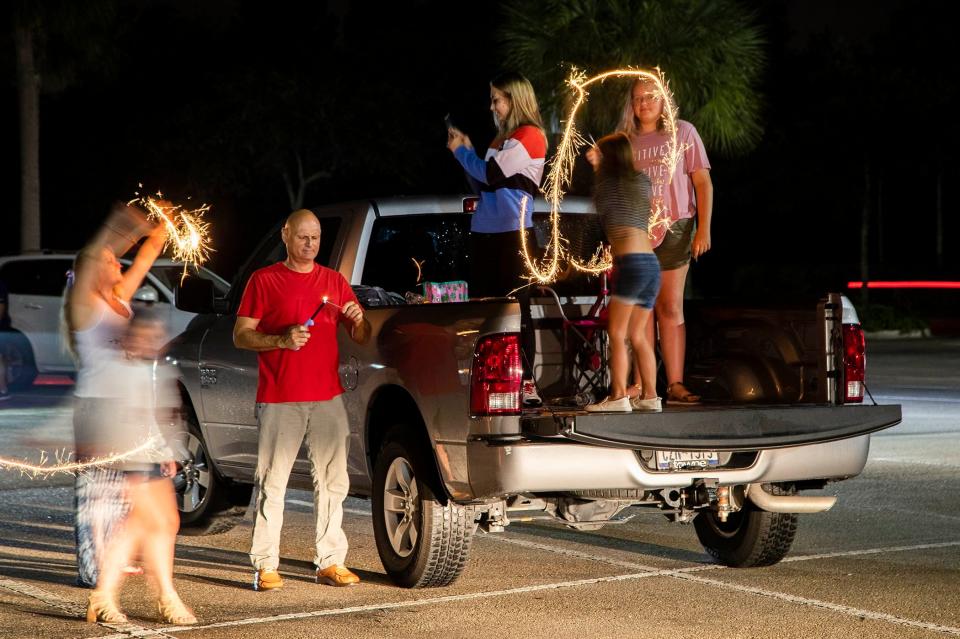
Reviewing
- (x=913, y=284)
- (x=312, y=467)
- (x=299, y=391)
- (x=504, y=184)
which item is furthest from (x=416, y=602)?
(x=913, y=284)

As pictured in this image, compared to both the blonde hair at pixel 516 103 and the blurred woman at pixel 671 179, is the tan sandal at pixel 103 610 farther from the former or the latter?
the blonde hair at pixel 516 103

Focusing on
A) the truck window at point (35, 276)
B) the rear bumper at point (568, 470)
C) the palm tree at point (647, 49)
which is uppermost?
the palm tree at point (647, 49)

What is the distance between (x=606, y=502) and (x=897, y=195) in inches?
1828

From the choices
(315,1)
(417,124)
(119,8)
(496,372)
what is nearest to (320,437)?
(496,372)

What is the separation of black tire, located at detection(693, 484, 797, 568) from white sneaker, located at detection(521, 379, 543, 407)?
→ 1.10m

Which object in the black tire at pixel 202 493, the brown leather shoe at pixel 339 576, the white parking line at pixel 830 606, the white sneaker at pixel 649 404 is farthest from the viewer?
the black tire at pixel 202 493

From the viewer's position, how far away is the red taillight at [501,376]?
6625 millimetres

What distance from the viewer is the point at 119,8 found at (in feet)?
106

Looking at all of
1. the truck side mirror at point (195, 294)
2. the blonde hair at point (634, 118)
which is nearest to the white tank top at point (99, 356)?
the truck side mirror at point (195, 294)

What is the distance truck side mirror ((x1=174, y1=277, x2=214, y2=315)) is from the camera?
8.38 m

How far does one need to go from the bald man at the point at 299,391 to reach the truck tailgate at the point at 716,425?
1.14 m

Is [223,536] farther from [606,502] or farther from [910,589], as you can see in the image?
[910,589]

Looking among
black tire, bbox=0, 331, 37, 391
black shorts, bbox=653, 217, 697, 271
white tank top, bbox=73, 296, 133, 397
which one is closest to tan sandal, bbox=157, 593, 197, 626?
white tank top, bbox=73, 296, 133, 397

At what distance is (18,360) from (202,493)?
12.0 metres
